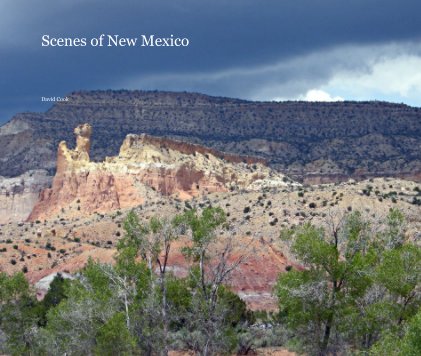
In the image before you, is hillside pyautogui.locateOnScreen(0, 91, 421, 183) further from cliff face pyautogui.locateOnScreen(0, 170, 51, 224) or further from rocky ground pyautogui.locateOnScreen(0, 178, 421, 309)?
rocky ground pyautogui.locateOnScreen(0, 178, 421, 309)

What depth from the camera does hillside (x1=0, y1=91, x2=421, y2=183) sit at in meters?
163

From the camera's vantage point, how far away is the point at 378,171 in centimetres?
15400

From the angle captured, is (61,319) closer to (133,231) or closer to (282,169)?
(133,231)

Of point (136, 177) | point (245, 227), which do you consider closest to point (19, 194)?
point (136, 177)

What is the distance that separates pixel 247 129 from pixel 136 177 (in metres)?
66.7

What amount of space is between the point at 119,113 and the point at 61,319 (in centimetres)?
15245

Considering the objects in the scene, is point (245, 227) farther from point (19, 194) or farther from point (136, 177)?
point (19, 194)

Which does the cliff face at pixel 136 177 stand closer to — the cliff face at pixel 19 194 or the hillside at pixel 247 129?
the cliff face at pixel 19 194

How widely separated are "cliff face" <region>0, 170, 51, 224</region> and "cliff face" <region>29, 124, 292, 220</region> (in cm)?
1256

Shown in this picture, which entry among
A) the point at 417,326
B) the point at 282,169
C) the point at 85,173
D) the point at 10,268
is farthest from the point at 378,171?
the point at 417,326

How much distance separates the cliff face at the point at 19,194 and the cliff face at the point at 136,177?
12565 millimetres

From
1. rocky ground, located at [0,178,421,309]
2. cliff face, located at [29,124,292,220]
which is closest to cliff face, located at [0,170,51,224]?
cliff face, located at [29,124,292,220]

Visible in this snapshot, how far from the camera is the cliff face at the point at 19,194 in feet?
460

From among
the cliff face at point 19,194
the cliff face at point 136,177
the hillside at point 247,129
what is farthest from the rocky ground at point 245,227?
the hillside at point 247,129
